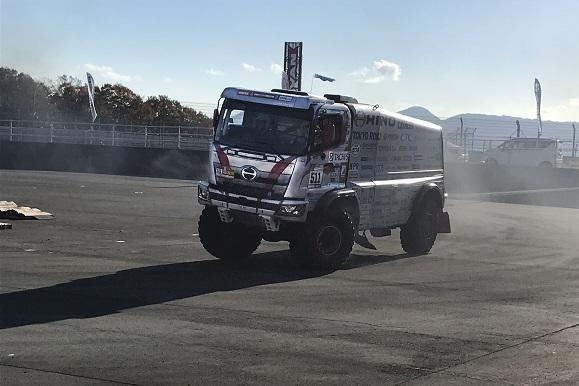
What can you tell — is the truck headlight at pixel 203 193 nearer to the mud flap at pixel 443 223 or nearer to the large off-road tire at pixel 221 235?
the large off-road tire at pixel 221 235

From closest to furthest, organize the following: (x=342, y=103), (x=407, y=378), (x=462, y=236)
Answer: (x=407, y=378)
(x=342, y=103)
(x=462, y=236)

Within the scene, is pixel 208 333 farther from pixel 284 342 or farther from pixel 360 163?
pixel 360 163

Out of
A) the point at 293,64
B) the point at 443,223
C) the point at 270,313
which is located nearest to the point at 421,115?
the point at 293,64

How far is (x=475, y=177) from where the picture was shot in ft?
111

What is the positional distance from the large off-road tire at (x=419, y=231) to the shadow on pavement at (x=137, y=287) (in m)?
1.61

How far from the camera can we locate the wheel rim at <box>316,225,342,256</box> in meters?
12.6

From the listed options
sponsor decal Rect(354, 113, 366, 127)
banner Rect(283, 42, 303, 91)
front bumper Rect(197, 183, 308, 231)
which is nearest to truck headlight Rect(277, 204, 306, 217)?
front bumper Rect(197, 183, 308, 231)

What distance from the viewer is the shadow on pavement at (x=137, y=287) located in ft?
29.3

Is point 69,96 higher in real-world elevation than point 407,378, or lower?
higher

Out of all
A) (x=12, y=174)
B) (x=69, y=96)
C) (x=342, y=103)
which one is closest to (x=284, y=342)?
(x=342, y=103)

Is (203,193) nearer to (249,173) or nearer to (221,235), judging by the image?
(221,235)

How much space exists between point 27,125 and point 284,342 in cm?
4513

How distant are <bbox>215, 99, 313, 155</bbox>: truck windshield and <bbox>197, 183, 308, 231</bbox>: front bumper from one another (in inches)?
27.4

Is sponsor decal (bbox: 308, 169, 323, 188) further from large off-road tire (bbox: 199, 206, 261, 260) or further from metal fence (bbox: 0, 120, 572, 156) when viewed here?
metal fence (bbox: 0, 120, 572, 156)
